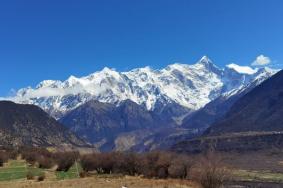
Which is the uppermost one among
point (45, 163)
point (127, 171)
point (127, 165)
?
point (45, 163)

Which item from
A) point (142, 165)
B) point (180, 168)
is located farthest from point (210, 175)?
point (142, 165)

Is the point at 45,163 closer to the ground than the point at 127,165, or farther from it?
farther from it

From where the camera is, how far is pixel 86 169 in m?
102

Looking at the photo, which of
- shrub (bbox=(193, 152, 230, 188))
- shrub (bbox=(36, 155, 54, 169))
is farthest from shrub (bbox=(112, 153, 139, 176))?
shrub (bbox=(193, 152, 230, 188))

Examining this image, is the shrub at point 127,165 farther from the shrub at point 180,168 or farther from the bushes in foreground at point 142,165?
the shrub at point 180,168

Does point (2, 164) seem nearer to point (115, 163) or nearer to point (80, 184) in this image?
point (115, 163)

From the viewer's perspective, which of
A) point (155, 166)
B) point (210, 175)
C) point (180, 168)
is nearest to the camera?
point (210, 175)

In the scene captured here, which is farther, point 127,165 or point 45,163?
point 45,163

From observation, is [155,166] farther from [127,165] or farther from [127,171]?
[127,165]

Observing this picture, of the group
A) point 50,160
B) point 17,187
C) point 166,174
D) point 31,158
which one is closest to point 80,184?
point 17,187

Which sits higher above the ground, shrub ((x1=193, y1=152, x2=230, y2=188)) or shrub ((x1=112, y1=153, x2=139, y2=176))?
shrub ((x1=112, y1=153, x2=139, y2=176))

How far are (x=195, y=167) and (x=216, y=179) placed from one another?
11.6 meters

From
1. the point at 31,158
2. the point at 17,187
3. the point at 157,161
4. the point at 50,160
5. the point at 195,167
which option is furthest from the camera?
the point at 31,158

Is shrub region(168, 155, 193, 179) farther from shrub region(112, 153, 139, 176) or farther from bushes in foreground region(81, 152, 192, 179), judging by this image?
shrub region(112, 153, 139, 176)
